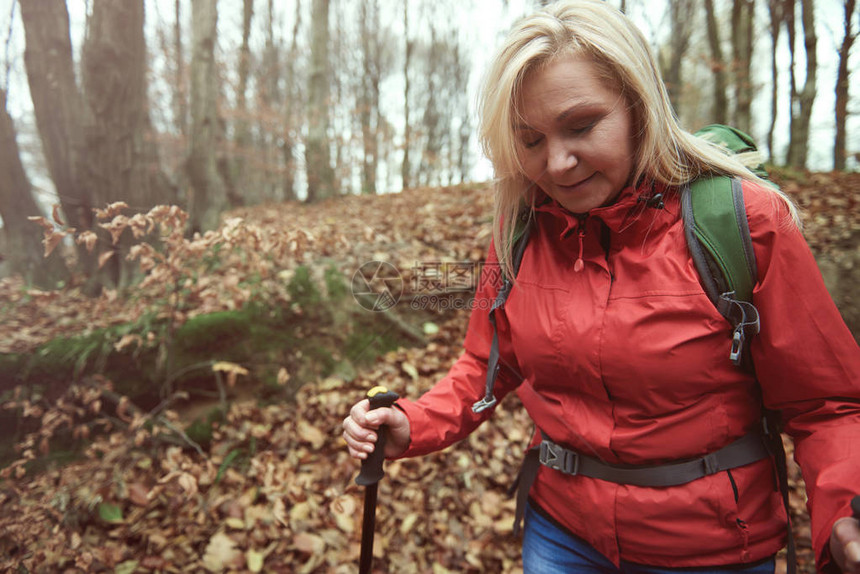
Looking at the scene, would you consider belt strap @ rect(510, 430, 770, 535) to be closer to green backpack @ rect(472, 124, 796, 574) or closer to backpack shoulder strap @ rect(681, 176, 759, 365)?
green backpack @ rect(472, 124, 796, 574)

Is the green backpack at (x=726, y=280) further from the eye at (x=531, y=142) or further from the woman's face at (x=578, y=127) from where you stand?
the eye at (x=531, y=142)

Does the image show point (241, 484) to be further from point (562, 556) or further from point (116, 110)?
point (116, 110)

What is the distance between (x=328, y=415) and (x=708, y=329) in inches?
122

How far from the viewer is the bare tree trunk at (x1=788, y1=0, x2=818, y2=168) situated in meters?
7.21

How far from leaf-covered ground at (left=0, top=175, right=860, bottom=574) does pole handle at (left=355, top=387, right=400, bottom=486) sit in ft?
5.68

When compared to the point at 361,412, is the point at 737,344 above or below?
above

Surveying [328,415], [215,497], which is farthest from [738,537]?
[215,497]

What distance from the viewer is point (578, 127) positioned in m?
1.31

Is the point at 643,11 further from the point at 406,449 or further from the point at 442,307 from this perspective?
the point at 406,449

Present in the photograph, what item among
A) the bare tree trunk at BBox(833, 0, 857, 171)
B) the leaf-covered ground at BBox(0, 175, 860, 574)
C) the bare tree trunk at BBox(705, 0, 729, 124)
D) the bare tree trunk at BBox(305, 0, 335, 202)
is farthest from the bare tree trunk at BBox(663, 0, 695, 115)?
the leaf-covered ground at BBox(0, 175, 860, 574)

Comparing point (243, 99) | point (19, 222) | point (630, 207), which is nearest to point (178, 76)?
point (243, 99)

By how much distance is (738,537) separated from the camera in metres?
1.33

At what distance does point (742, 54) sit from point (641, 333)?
1222 centimetres

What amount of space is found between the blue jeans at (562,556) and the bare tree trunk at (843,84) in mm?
8023
